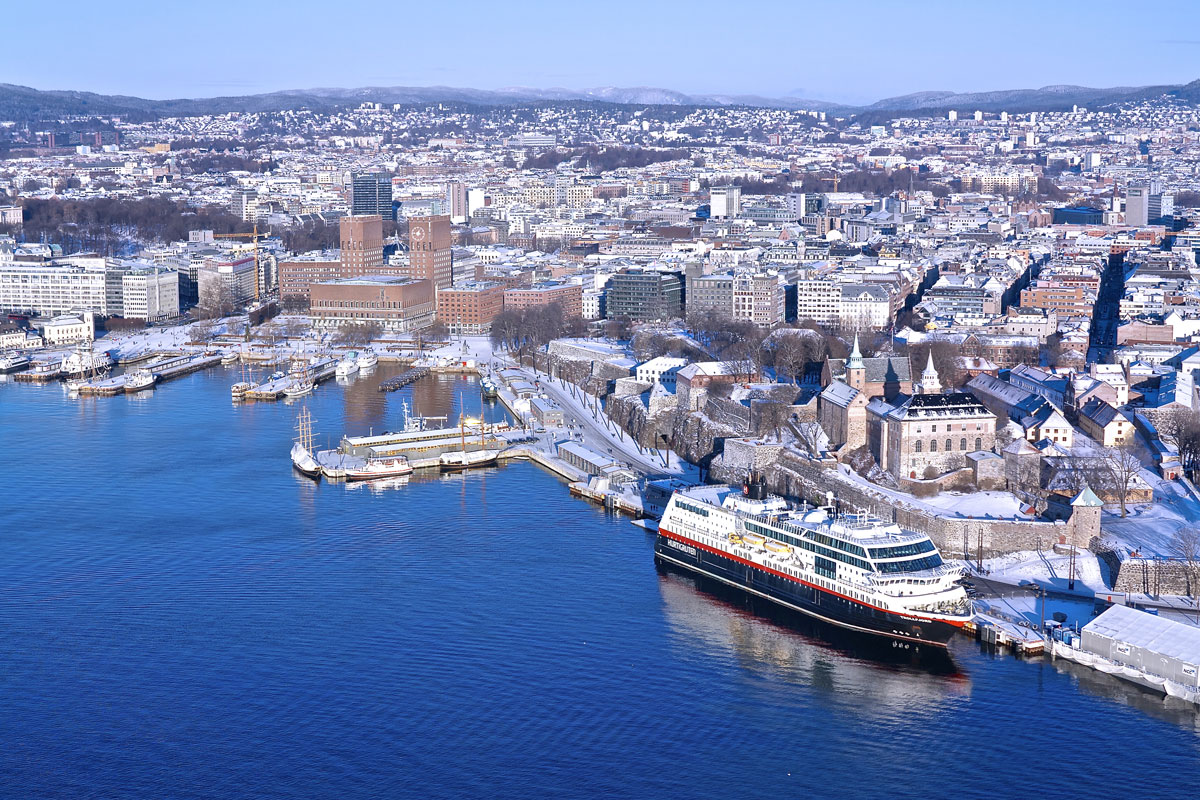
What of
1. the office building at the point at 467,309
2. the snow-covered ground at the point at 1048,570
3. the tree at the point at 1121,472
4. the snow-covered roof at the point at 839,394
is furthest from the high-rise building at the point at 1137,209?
the snow-covered ground at the point at 1048,570

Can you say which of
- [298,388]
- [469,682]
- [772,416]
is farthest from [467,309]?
[469,682]

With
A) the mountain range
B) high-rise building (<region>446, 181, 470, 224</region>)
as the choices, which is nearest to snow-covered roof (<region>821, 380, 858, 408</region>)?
high-rise building (<region>446, 181, 470, 224</region>)

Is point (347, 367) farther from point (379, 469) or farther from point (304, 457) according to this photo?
point (379, 469)

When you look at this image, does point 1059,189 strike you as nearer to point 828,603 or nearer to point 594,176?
point 594,176

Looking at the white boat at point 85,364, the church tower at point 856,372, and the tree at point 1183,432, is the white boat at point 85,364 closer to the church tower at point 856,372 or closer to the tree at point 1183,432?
the church tower at point 856,372

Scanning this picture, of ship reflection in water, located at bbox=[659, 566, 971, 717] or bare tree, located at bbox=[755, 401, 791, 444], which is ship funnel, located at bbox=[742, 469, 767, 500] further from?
ship reflection in water, located at bbox=[659, 566, 971, 717]

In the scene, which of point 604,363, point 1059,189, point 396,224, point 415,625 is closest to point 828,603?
point 415,625
